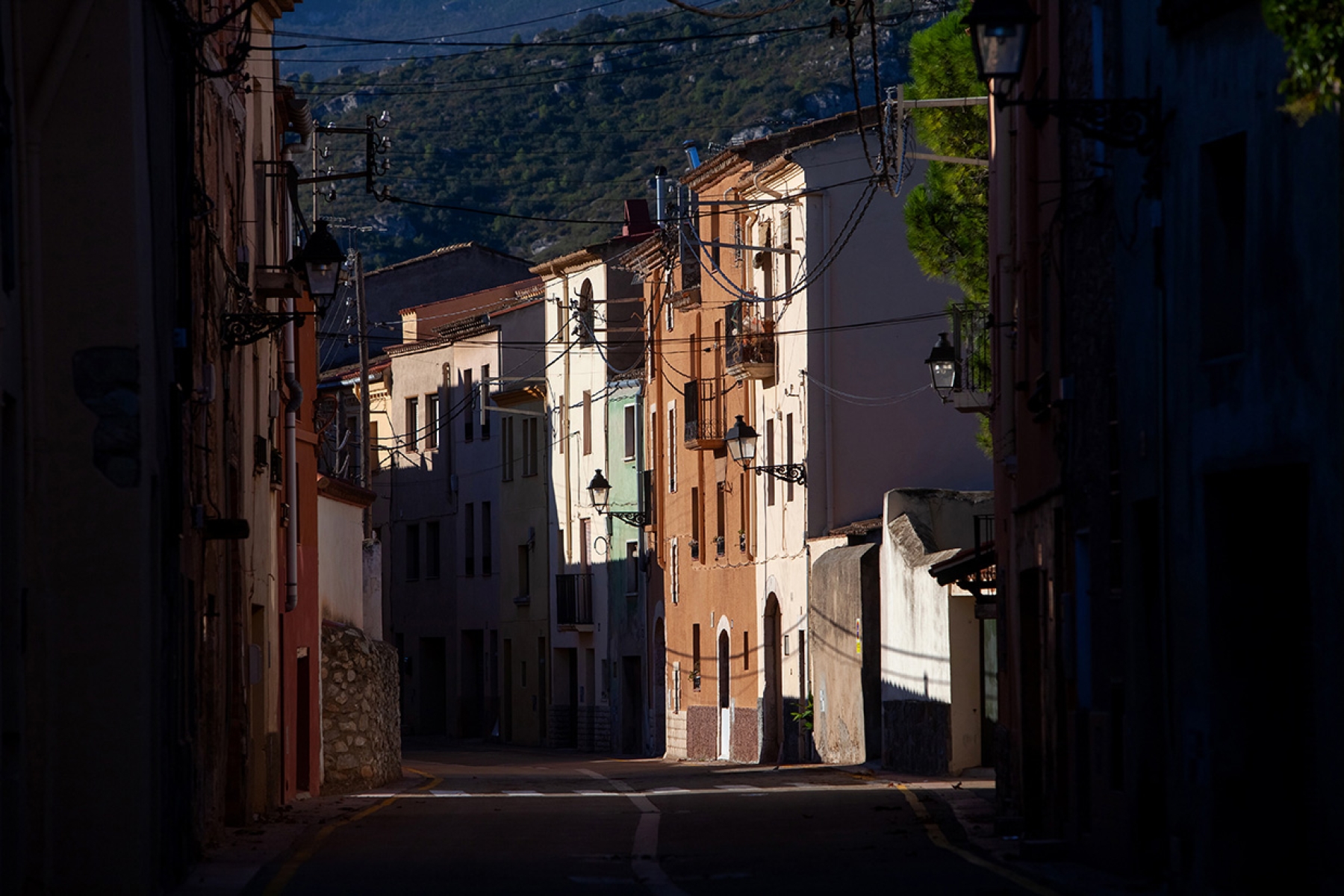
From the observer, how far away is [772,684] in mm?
43844

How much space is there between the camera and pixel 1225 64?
13047mm

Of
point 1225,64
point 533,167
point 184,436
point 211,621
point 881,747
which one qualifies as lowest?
point 881,747

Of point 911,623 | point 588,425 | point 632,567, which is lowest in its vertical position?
point 911,623

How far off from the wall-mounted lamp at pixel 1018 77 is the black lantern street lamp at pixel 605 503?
129ft

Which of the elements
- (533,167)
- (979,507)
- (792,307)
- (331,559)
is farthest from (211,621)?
(533,167)

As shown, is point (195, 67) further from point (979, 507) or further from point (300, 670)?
point (979, 507)

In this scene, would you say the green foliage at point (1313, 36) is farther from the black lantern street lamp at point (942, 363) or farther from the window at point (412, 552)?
the window at point (412, 552)

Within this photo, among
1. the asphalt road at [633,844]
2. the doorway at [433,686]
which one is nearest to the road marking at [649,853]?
the asphalt road at [633,844]

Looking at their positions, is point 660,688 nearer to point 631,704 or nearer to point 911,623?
point 631,704

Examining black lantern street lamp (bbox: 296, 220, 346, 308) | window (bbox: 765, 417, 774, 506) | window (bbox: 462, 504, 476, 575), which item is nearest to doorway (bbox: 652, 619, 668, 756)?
window (bbox: 765, 417, 774, 506)

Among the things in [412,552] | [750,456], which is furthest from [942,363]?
[412,552]

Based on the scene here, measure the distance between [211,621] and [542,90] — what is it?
349 ft

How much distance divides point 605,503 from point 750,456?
11780mm

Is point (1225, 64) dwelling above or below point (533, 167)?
below
